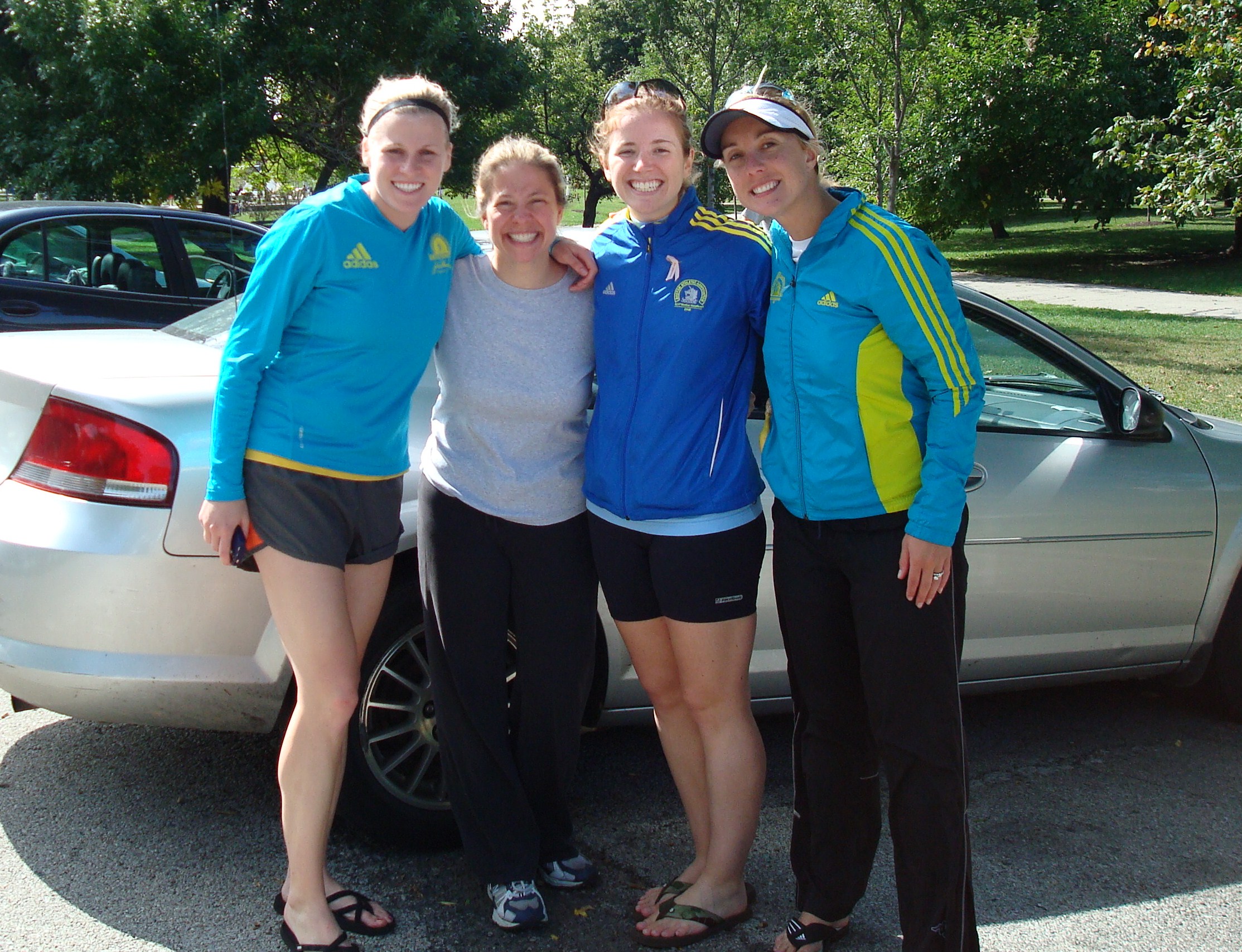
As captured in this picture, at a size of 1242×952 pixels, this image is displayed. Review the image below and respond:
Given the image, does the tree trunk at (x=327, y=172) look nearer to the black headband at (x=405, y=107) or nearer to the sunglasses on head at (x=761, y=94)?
the black headband at (x=405, y=107)

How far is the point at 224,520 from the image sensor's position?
97.7 inches

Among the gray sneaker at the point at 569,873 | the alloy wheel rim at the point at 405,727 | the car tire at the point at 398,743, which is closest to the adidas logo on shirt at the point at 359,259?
the car tire at the point at 398,743

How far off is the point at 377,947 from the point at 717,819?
2.79ft

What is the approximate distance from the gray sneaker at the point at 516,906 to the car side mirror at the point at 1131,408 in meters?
2.27

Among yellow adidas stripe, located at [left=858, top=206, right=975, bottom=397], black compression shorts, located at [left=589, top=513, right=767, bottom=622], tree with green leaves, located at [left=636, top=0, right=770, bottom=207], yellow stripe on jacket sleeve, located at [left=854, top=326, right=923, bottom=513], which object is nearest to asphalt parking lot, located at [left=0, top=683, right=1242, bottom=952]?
→ black compression shorts, located at [left=589, top=513, right=767, bottom=622]

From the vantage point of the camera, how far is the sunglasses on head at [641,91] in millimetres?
2676

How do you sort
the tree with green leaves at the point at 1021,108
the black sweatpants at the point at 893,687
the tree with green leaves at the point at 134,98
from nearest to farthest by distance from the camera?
the black sweatpants at the point at 893,687 → the tree with green leaves at the point at 134,98 → the tree with green leaves at the point at 1021,108

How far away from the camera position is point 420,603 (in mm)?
3102

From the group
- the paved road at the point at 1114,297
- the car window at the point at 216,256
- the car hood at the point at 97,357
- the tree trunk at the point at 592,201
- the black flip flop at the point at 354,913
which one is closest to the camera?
the black flip flop at the point at 354,913

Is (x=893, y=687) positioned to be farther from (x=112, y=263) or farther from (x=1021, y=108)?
(x=1021, y=108)

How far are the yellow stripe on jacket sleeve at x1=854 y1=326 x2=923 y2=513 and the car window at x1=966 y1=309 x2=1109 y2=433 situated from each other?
1315 mm

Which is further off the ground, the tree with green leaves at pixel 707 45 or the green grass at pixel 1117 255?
the tree with green leaves at pixel 707 45

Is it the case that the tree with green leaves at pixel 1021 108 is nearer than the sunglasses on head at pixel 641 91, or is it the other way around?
the sunglasses on head at pixel 641 91

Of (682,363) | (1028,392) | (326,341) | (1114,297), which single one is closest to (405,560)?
(326,341)
